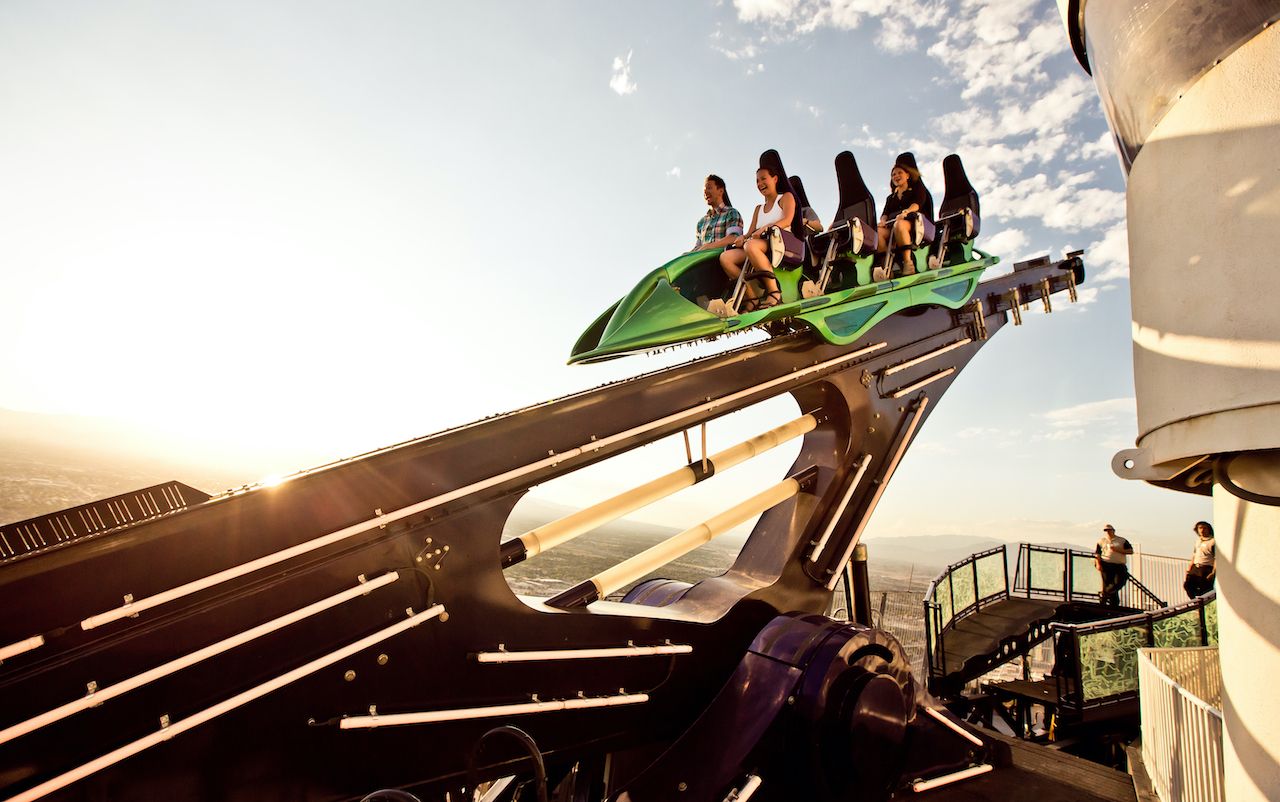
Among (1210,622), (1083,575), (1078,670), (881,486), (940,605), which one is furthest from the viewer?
(1083,575)

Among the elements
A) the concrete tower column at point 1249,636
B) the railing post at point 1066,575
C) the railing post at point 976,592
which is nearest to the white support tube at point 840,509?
the concrete tower column at point 1249,636

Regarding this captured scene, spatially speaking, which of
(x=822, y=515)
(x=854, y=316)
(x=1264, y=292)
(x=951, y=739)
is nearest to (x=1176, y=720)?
(x=951, y=739)

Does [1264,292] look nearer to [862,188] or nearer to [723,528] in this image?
[723,528]

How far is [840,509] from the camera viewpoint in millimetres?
5090

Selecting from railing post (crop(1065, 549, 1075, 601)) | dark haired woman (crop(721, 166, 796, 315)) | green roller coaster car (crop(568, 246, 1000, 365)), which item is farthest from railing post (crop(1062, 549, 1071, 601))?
dark haired woman (crop(721, 166, 796, 315))

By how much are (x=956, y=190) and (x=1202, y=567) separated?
701 centimetres

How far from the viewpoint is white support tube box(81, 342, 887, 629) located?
2289 mm

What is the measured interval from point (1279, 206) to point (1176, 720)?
5033 millimetres

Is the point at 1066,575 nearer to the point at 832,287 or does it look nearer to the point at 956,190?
the point at 956,190

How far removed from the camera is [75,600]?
2.21 m

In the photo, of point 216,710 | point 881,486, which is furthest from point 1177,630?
point 216,710

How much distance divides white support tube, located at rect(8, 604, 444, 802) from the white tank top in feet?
12.9

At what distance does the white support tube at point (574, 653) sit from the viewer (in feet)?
10.2

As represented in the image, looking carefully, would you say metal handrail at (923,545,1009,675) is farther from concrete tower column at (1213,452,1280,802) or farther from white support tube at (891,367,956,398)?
A: concrete tower column at (1213,452,1280,802)
